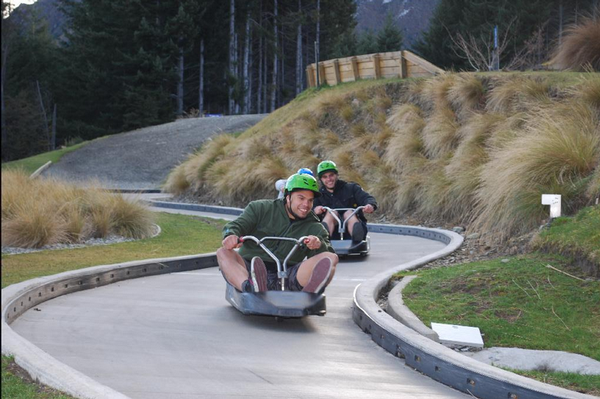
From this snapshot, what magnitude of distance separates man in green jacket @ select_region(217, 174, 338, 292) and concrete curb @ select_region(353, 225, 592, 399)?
61 centimetres

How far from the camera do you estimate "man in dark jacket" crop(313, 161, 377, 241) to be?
11477mm

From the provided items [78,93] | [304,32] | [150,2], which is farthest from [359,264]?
[304,32]

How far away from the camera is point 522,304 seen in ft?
22.3

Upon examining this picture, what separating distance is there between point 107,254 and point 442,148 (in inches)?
368

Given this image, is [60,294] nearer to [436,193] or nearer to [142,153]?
[436,193]

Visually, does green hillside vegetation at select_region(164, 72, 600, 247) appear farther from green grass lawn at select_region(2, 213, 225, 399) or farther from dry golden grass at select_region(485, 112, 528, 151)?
Answer: green grass lawn at select_region(2, 213, 225, 399)

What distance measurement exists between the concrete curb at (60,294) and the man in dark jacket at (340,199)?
1.88 m

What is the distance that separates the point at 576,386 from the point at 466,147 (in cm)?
1166

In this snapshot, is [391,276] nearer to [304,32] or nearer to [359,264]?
[359,264]

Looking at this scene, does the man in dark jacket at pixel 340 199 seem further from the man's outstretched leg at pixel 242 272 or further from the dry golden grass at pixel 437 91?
the dry golden grass at pixel 437 91

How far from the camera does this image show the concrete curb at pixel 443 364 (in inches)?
176

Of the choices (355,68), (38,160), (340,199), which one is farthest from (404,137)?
(38,160)

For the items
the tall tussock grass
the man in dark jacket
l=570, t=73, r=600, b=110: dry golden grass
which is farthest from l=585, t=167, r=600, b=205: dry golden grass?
the tall tussock grass

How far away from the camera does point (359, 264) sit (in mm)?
11227
